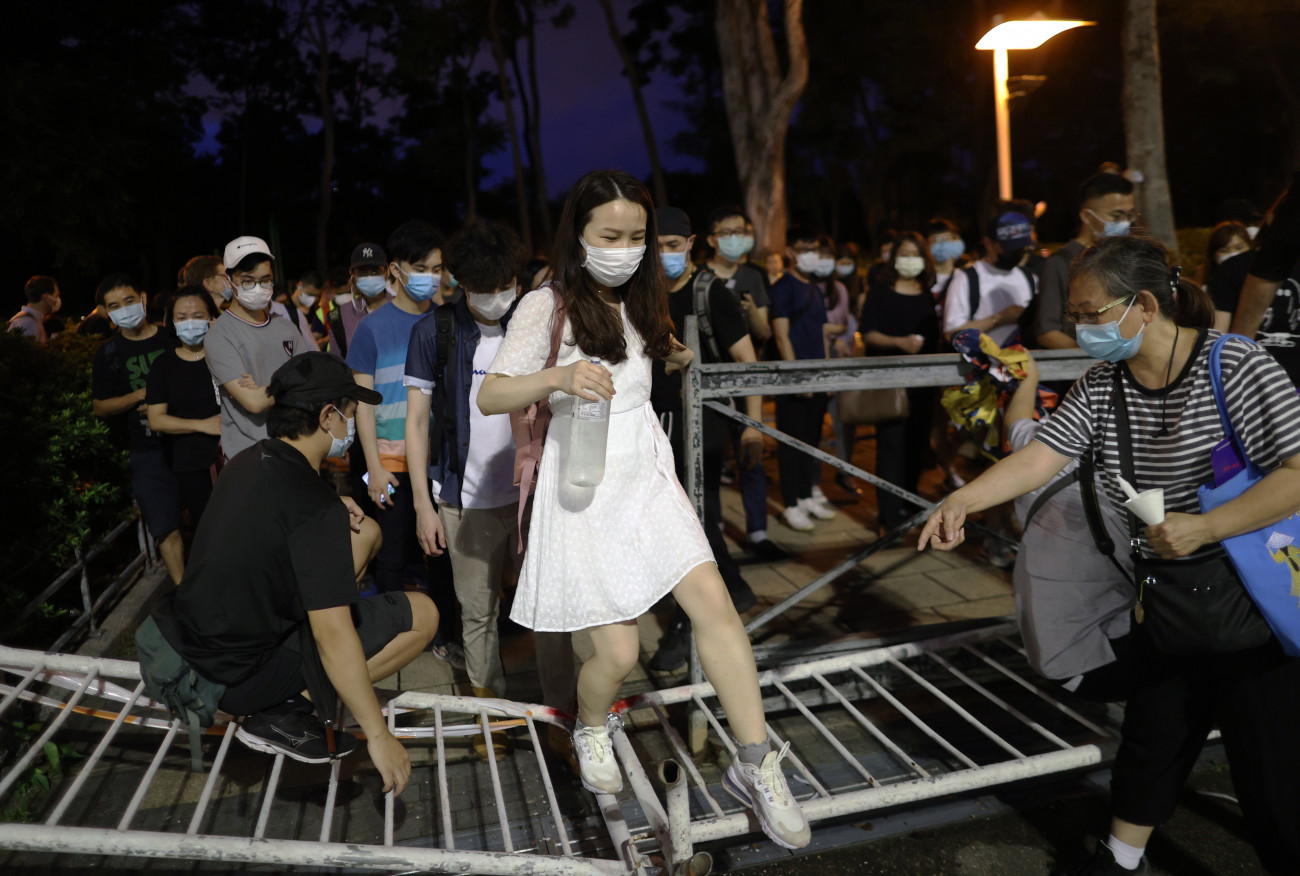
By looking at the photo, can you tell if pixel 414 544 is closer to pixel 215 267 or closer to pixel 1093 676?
pixel 215 267

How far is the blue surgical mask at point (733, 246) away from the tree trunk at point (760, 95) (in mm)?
8507

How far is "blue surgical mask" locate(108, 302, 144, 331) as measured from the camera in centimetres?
498

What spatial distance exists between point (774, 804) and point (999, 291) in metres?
4.05

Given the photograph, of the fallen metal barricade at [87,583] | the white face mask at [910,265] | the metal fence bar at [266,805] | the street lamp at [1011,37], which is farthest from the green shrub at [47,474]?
the street lamp at [1011,37]

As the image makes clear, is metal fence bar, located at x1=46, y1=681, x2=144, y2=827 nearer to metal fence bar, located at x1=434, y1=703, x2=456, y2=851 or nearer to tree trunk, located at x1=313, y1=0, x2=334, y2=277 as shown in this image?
metal fence bar, located at x1=434, y1=703, x2=456, y2=851

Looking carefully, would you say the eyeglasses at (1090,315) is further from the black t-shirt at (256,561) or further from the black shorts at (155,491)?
the black shorts at (155,491)

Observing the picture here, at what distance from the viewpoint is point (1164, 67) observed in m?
22.1

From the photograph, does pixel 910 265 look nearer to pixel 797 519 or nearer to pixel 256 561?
pixel 797 519

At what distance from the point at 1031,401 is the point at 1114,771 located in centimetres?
137

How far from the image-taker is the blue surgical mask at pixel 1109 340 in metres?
2.52

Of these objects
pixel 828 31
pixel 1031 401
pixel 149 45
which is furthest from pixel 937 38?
pixel 1031 401

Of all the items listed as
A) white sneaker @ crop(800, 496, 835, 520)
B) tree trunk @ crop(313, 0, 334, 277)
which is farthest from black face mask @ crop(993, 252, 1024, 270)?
tree trunk @ crop(313, 0, 334, 277)

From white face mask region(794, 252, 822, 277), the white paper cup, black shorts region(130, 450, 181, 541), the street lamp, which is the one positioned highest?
the street lamp

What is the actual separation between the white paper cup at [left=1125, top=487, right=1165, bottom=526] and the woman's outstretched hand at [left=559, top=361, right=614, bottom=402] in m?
1.35
